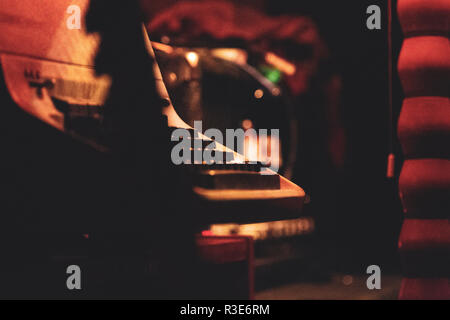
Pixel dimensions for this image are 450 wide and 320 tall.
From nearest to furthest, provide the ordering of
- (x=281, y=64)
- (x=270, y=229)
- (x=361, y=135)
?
(x=270, y=229) → (x=281, y=64) → (x=361, y=135)

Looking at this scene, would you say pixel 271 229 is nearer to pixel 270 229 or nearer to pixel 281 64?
pixel 270 229

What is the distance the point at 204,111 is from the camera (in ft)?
16.3

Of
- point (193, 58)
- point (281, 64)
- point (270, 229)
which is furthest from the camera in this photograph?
point (281, 64)

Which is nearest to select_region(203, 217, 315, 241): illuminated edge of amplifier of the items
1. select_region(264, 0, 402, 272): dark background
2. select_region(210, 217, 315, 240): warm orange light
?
select_region(210, 217, 315, 240): warm orange light

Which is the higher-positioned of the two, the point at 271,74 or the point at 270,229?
the point at 271,74

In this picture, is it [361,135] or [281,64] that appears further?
[361,135]

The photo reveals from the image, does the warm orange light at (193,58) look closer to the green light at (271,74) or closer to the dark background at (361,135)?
the green light at (271,74)

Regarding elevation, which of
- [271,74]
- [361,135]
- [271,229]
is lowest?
[271,229]

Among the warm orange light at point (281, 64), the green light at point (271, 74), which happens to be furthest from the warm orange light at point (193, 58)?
the green light at point (271, 74)

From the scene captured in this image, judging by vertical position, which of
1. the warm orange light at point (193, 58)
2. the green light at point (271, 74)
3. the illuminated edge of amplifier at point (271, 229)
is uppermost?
the warm orange light at point (193, 58)

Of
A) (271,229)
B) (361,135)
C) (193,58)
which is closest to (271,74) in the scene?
(361,135)

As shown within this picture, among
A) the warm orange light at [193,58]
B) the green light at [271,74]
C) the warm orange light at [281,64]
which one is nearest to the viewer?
the warm orange light at [193,58]
